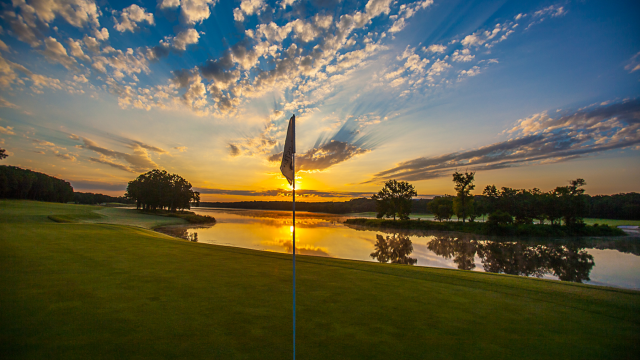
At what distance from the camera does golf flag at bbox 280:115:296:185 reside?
4.04m

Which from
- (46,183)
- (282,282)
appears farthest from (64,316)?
(46,183)

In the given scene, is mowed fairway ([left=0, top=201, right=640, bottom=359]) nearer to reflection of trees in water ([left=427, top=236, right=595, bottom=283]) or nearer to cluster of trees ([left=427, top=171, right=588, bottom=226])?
reflection of trees in water ([left=427, top=236, right=595, bottom=283])

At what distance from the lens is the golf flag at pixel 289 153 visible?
404 centimetres

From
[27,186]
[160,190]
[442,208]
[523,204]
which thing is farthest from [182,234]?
[27,186]

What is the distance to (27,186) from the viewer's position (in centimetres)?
6600

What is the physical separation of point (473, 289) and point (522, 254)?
21712 millimetres

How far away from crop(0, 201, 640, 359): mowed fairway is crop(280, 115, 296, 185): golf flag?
2665 mm

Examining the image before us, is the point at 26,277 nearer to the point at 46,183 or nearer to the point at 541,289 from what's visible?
the point at 541,289

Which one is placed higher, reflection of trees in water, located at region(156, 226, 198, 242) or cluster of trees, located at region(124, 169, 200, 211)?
cluster of trees, located at region(124, 169, 200, 211)

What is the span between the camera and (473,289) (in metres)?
7.33

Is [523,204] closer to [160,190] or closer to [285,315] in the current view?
[285,315]

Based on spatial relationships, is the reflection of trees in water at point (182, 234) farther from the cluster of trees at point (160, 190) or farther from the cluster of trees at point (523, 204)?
the cluster of trees at point (523, 204)

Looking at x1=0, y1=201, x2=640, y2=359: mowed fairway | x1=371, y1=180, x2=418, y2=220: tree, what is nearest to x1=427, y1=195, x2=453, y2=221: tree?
x1=371, y1=180, x2=418, y2=220: tree

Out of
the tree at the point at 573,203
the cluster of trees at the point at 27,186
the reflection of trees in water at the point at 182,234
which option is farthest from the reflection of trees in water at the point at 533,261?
the cluster of trees at the point at 27,186
